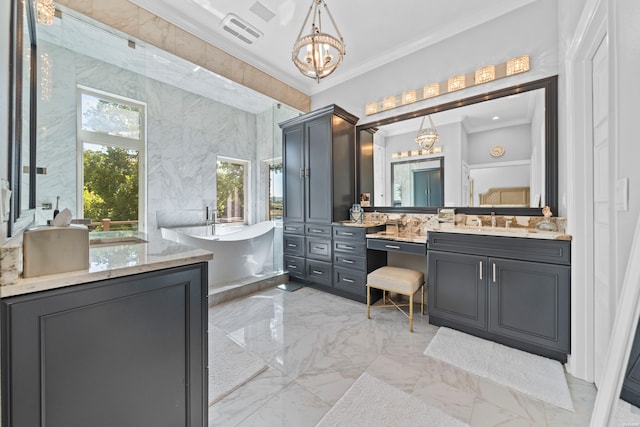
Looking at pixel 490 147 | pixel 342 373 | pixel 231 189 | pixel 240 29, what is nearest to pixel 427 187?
pixel 490 147

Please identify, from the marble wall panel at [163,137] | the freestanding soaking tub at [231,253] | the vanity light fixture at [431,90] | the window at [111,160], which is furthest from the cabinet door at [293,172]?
the window at [111,160]

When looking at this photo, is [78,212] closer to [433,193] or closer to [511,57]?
[433,193]

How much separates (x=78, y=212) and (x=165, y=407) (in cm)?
304

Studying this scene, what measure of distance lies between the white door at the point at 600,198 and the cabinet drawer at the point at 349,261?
6.08 ft

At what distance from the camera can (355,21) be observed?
2.76 m

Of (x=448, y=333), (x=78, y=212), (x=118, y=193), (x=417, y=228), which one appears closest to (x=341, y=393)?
(x=448, y=333)

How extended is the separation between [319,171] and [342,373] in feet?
7.72

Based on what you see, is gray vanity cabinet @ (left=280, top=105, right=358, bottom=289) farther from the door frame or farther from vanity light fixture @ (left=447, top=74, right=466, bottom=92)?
Answer: the door frame

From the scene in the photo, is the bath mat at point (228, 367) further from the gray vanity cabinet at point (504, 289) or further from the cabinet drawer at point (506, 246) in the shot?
the cabinet drawer at point (506, 246)

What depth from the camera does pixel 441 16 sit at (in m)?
2.67

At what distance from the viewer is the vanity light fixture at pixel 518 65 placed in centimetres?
237

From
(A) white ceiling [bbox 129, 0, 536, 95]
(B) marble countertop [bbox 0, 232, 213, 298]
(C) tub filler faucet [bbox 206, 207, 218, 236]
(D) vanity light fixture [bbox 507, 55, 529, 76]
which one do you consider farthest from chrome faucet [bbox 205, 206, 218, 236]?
(D) vanity light fixture [bbox 507, 55, 529, 76]

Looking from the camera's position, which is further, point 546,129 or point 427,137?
point 427,137

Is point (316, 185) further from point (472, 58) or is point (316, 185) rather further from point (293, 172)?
point (472, 58)
